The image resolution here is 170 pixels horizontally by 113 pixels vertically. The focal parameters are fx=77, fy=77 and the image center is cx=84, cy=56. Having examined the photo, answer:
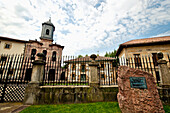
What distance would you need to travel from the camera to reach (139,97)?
9.14 ft

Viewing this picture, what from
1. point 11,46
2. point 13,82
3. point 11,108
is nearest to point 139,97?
point 11,108

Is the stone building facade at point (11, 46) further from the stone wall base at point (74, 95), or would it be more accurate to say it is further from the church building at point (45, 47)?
the stone wall base at point (74, 95)

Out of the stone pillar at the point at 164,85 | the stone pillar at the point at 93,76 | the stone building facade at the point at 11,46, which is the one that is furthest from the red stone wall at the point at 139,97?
the stone building facade at the point at 11,46

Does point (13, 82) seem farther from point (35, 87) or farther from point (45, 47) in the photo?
point (45, 47)

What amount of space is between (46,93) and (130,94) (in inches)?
152

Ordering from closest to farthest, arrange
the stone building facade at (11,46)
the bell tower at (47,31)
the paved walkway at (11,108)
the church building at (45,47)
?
the paved walkway at (11,108) < the stone building facade at (11,46) < the church building at (45,47) < the bell tower at (47,31)

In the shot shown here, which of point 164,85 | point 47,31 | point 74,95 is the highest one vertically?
point 47,31

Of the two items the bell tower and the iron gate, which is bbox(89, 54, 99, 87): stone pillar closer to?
the iron gate

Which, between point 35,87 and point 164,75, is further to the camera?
point 164,75

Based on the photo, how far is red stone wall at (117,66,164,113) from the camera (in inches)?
105

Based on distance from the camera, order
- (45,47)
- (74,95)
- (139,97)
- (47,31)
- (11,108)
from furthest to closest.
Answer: (47,31)
(45,47)
(74,95)
(11,108)
(139,97)

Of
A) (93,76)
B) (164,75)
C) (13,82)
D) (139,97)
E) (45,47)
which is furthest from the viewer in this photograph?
(45,47)

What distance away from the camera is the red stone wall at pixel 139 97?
2662 mm

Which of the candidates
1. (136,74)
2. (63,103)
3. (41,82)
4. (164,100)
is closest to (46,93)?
(41,82)
